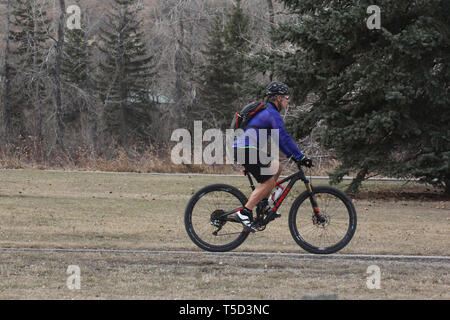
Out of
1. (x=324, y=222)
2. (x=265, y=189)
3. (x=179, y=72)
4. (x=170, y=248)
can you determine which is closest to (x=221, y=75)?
(x=179, y=72)

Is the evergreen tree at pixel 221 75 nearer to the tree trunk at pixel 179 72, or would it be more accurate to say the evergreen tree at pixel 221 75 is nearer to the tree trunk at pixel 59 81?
the tree trunk at pixel 179 72

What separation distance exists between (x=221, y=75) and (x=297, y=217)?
150 feet

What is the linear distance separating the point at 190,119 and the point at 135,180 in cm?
3131

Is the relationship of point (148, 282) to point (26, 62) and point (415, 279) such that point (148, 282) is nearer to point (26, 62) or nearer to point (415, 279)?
point (415, 279)

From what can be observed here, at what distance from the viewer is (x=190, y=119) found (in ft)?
183

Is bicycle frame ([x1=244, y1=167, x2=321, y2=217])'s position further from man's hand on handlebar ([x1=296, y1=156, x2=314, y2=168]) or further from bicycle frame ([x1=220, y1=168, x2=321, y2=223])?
man's hand on handlebar ([x1=296, y1=156, x2=314, y2=168])

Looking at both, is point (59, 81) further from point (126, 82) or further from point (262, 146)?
point (262, 146)

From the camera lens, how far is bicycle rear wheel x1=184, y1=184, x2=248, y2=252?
8.95 metres

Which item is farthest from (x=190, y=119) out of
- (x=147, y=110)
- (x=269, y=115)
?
(x=269, y=115)

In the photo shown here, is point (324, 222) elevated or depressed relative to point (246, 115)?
depressed

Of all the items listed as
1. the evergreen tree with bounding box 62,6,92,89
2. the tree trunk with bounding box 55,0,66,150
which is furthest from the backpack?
the evergreen tree with bounding box 62,6,92,89

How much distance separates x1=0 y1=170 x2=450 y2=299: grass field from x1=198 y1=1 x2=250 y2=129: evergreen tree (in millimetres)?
31837

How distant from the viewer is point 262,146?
8531mm

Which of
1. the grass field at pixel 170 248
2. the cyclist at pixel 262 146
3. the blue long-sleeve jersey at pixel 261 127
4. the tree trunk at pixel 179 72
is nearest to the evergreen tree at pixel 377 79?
the grass field at pixel 170 248
